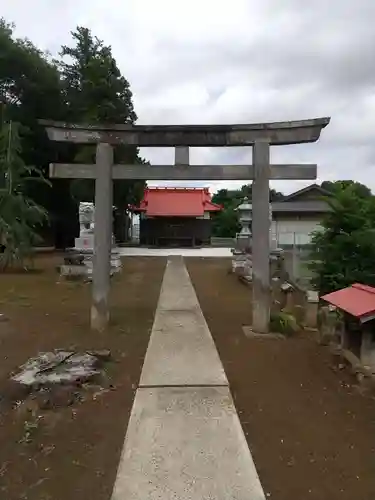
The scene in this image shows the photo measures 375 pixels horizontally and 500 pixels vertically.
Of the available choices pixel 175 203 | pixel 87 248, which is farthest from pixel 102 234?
pixel 175 203

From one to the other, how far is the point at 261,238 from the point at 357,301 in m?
2.55

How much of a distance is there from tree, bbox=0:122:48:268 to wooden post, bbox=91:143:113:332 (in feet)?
27.4

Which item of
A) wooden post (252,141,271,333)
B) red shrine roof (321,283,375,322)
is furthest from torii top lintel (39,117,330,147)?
red shrine roof (321,283,375,322)

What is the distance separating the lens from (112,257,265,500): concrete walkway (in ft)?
9.86

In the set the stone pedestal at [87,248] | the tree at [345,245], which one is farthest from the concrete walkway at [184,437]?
the stone pedestal at [87,248]

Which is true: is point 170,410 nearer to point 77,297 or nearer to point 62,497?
point 62,497

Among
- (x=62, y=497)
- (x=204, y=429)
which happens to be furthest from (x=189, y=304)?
(x=62, y=497)

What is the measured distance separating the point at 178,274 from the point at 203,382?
37.5ft

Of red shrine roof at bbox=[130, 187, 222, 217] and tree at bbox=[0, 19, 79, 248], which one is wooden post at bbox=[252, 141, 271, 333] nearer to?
tree at bbox=[0, 19, 79, 248]

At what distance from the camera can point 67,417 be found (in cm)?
418

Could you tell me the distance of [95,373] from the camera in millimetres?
5188

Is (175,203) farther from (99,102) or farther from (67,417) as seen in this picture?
(67,417)

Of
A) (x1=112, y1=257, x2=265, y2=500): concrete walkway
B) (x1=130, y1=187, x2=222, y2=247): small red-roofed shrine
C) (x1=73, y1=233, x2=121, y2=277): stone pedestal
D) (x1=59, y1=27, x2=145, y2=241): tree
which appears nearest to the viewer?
(x1=112, y1=257, x2=265, y2=500): concrete walkway

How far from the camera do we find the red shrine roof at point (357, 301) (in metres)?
4.95
